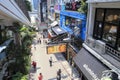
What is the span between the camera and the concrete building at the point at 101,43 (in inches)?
360

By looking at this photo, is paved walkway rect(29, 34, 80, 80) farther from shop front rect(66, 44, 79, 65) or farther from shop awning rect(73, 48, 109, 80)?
shop awning rect(73, 48, 109, 80)

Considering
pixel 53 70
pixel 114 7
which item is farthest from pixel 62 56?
pixel 114 7

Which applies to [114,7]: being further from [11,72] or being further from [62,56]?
[62,56]

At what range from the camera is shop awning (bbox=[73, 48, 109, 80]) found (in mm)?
9242

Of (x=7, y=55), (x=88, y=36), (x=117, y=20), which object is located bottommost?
(x=7, y=55)

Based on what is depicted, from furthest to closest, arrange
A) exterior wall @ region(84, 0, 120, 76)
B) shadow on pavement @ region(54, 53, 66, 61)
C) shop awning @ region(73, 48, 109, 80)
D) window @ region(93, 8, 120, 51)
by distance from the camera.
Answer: shadow on pavement @ region(54, 53, 66, 61) → window @ region(93, 8, 120, 51) → shop awning @ region(73, 48, 109, 80) → exterior wall @ region(84, 0, 120, 76)

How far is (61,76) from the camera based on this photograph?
18.2 meters

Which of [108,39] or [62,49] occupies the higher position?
[108,39]

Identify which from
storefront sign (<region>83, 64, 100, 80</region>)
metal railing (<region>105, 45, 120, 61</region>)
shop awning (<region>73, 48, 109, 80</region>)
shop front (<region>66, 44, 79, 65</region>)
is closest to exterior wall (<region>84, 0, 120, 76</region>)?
metal railing (<region>105, 45, 120, 61</region>)

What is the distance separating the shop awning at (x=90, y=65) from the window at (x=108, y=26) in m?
1.52

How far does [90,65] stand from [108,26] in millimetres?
2971

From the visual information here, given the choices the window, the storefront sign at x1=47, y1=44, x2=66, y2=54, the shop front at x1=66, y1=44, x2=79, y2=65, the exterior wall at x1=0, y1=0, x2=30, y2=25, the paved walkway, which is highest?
the exterior wall at x1=0, y1=0, x2=30, y2=25

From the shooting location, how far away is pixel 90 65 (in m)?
10.4

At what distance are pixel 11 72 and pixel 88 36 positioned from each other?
713 centimetres
